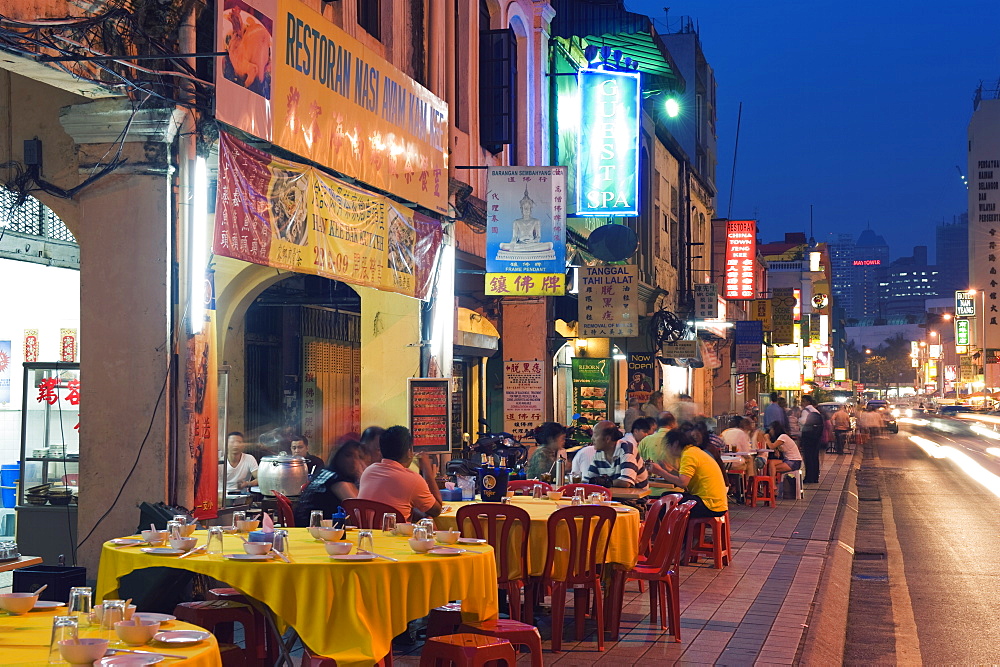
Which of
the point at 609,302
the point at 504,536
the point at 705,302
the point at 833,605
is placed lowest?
the point at 833,605

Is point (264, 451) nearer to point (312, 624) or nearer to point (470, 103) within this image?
point (470, 103)

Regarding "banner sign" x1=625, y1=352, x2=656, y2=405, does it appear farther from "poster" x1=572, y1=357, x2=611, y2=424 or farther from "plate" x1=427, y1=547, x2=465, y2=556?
"plate" x1=427, y1=547, x2=465, y2=556

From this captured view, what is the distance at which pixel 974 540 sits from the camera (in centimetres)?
1659

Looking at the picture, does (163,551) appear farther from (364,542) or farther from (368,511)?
(368,511)

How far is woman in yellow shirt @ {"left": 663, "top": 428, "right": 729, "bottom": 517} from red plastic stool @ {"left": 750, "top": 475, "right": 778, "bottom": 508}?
776cm

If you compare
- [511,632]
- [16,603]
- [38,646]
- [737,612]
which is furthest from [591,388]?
[38,646]

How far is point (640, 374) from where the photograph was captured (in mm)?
30531

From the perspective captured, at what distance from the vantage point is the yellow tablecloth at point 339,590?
20.6 ft

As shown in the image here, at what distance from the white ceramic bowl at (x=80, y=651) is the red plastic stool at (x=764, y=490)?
702 inches

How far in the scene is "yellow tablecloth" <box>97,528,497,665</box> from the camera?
6.28 m

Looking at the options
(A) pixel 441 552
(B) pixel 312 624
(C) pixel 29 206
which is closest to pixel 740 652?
(A) pixel 441 552

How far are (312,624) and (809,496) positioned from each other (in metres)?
18.5

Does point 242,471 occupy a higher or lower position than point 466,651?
higher

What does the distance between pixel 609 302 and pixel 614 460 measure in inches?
378
